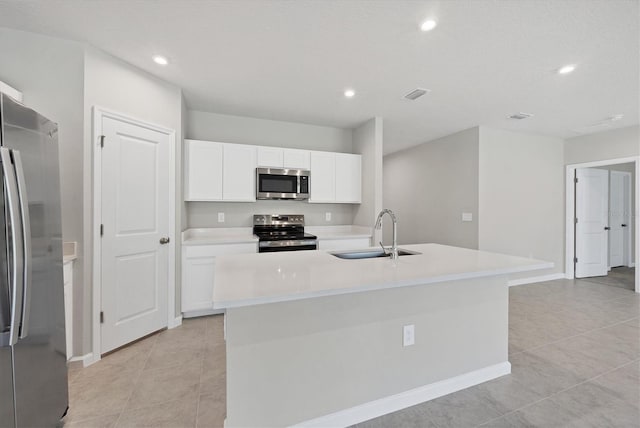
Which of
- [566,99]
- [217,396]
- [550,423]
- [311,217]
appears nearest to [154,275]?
[217,396]

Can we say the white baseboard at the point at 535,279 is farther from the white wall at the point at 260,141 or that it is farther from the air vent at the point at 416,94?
the air vent at the point at 416,94

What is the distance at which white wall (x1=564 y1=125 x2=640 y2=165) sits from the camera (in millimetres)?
4254

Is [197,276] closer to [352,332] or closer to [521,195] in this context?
[352,332]

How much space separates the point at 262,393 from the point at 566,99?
442cm

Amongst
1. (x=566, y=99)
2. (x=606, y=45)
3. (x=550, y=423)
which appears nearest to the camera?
(x=550, y=423)

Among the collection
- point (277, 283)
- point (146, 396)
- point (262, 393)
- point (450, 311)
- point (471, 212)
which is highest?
point (471, 212)

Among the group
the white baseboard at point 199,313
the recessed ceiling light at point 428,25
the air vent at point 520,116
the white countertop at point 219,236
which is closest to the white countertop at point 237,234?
the white countertop at point 219,236

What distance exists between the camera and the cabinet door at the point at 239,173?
3.57 metres

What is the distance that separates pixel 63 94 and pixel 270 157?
83.2 inches

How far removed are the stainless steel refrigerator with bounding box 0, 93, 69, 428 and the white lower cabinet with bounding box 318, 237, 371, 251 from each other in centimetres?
260

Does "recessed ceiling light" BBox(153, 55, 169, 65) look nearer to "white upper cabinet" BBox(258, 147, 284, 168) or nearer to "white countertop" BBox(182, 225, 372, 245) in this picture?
"white upper cabinet" BBox(258, 147, 284, 168)

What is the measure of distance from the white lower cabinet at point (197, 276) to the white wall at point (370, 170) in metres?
2.04

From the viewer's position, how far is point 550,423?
1.61 m

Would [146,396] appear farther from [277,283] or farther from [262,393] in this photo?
[277,283]
